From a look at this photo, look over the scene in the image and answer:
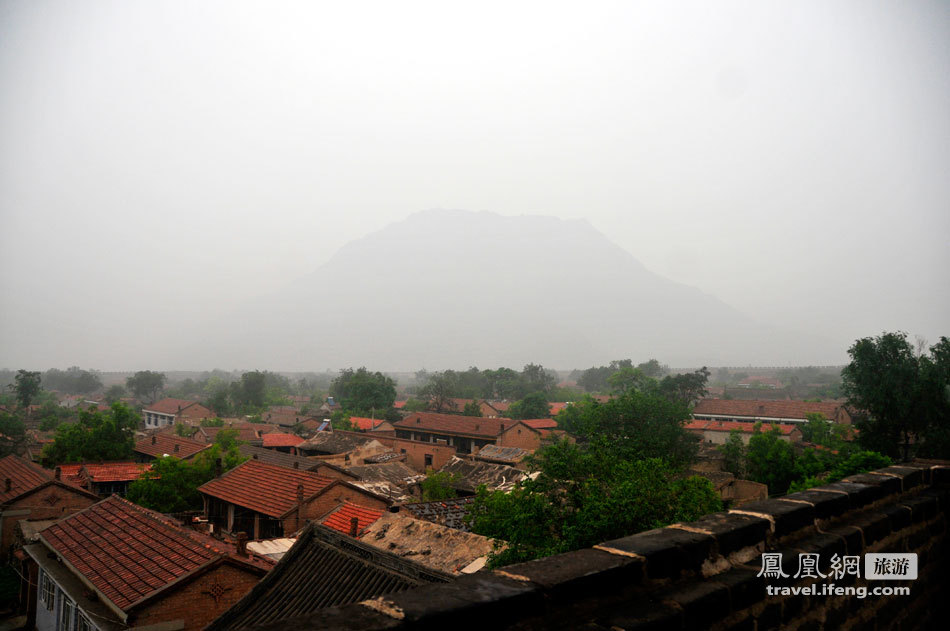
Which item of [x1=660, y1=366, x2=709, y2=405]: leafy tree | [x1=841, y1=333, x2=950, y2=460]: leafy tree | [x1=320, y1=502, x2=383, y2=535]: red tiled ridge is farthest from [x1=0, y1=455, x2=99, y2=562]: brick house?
[x1=660, y1=366, x2=709, y2=405]: leafy tree

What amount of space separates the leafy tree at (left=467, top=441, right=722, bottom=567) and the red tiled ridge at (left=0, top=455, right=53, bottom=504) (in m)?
22.7

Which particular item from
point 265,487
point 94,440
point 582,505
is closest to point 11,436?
point 94,440

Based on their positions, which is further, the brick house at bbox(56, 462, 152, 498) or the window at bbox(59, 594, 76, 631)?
the brick house at bbox(56, 462, 152, 498)

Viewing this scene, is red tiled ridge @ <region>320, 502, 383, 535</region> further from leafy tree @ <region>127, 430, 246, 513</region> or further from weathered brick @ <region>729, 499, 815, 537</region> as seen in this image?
weathered brick @ <region>729, 499, 815, 537</region>

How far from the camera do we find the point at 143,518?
14.7 meters

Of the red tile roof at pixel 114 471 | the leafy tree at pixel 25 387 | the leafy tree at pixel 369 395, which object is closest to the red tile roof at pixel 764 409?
the leafy tree at pixel 369 395

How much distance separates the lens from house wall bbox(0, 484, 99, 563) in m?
23.2

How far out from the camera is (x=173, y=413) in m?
78.5

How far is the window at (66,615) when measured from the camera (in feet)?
43.4

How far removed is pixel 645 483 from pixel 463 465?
24.4 m

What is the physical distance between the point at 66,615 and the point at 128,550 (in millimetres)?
2783

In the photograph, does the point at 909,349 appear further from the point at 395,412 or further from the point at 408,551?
the point at 395,412

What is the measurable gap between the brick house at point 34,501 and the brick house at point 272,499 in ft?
19.0

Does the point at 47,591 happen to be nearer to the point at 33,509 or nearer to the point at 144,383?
the point at 33,509
